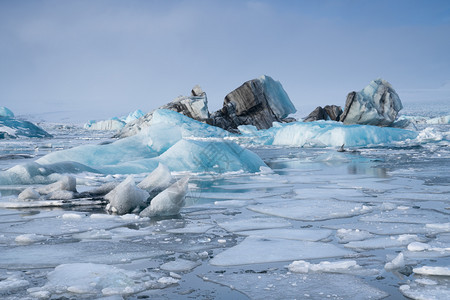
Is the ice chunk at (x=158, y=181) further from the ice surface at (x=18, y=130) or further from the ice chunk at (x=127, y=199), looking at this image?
the ice surface at (x=18, y=130)

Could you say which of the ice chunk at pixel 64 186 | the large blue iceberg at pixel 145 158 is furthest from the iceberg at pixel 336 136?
the ice chunk at pixel 64 186

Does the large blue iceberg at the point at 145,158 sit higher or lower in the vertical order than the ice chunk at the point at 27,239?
higher

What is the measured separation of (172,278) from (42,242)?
123 cm

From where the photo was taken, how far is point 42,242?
307 cm

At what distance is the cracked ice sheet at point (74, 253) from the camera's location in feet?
8.47

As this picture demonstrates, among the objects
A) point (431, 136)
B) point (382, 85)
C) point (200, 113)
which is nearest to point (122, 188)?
point (431, 136)

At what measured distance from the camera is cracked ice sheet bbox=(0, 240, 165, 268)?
258cm

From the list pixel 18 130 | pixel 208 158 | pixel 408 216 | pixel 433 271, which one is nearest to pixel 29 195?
pixel 408 216

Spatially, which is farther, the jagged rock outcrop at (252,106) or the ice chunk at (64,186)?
the jagged rock outcrop at (252,106)

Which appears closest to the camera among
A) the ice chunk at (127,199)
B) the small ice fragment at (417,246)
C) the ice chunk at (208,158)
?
the small ice fragment at (417,246)

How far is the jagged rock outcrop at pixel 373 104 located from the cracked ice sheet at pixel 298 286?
24.4m

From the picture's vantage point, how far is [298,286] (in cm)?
216

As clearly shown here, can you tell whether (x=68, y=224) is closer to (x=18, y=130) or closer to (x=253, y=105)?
(x=253, y=105)

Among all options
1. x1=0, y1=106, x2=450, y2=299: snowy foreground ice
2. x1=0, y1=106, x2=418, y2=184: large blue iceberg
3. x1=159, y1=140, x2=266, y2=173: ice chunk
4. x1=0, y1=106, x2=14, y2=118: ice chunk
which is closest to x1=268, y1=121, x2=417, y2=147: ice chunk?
x1=0, y1=106, x2=418, y2=184: large blue iceberg
